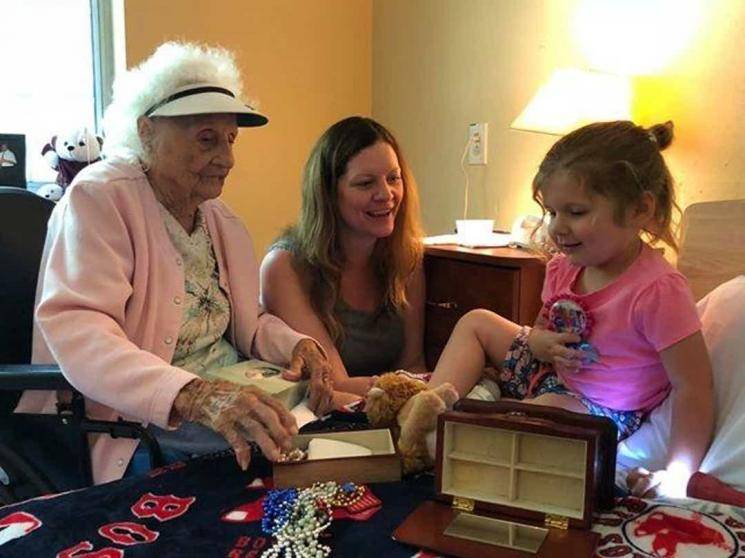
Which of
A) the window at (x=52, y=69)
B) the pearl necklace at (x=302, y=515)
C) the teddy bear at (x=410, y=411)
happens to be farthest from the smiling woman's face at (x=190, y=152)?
the window at (x=52, y=69)

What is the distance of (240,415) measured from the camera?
98 cm

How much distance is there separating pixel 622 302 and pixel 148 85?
96 cm

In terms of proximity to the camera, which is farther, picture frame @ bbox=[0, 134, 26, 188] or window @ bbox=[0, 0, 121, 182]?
window @ bbox=[0, 0, 121, 182]

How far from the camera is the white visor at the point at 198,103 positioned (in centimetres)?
129

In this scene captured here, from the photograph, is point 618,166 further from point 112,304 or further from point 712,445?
point 112,304

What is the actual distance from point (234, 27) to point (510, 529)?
6.96ft

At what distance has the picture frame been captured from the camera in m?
1.96

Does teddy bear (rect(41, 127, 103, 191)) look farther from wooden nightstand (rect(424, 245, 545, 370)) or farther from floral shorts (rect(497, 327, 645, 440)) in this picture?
floral shorts (rect(497, 327, 645, 440))

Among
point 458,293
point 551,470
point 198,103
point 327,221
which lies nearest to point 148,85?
point 198,103

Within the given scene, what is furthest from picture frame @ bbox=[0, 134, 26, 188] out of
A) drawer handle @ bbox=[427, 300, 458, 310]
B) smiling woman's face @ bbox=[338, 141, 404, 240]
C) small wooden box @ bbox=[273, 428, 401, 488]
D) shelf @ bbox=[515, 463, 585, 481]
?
shelf @ bbox=[515, 463, 585, 481]

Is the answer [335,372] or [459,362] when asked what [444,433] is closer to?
[459,362]

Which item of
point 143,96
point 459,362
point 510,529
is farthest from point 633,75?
point 510,529

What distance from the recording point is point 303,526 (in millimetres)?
834

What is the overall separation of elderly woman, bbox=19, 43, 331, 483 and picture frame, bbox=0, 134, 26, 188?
0.68m
